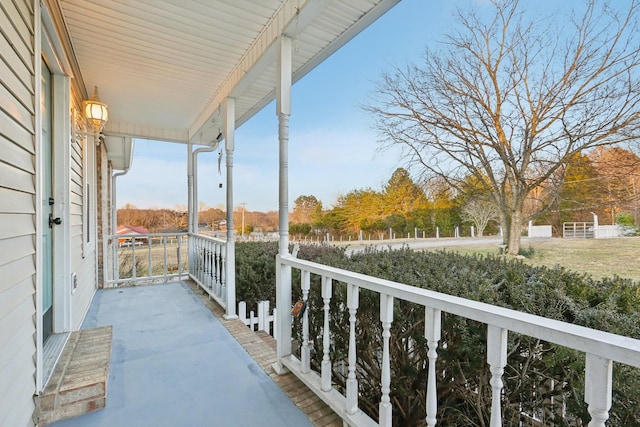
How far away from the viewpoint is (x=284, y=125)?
2.39m

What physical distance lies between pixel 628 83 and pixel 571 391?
1922mm

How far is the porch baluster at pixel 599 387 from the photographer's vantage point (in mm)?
757

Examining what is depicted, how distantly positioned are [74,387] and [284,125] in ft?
7.08

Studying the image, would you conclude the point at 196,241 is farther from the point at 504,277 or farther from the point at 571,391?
the point at 571,391

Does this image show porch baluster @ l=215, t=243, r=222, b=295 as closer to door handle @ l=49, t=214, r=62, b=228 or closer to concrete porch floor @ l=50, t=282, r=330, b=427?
concrete porch floor @ l=50, t=282, r=330, b=427

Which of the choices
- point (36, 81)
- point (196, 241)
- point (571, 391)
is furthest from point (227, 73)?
point (571, 391)

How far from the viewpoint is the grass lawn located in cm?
178

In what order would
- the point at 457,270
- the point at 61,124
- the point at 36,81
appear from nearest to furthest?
the point at 36,81, the point at 457,270, the point at 61,124

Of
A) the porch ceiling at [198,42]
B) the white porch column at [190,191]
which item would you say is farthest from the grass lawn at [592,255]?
the white porch column at [190,191]

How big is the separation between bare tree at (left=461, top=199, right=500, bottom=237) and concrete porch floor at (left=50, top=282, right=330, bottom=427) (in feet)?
6.29

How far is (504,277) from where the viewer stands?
7.45 ft

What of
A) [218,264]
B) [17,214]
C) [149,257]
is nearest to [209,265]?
[218,264]

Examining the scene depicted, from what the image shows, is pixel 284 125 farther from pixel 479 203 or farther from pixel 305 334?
pixel 479 203

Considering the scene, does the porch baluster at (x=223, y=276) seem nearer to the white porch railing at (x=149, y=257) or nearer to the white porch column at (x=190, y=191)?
the white porch column at (x=190, y=191)
